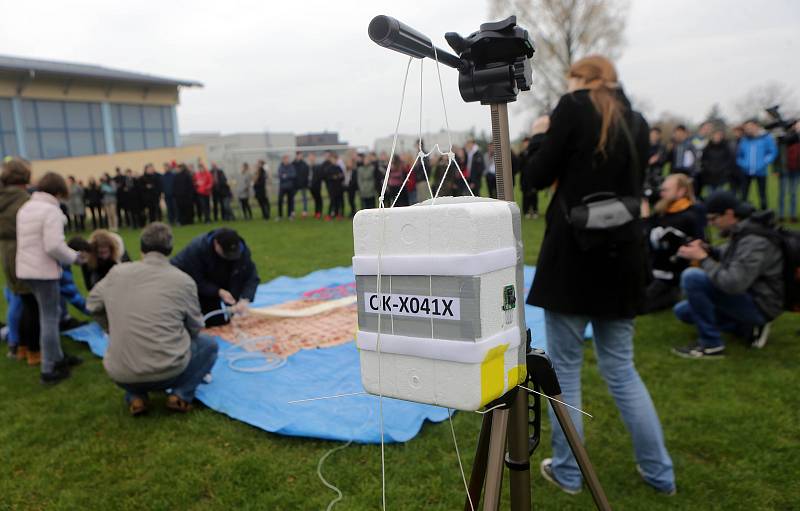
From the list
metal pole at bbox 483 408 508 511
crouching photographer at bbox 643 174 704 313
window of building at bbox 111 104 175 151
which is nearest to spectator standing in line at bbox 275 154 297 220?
crouching photographer at bbox 643 174 704 313

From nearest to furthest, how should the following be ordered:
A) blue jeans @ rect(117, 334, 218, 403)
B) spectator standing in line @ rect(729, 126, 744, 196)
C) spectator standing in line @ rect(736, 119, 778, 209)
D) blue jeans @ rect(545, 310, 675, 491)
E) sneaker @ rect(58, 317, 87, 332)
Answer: blue jeans @ rect(545, 310, 675, 491), blue jeans @ rect(117, 334, 218, 403), sneaker @ rect(58, 317, 87, 332), spectator standing in line @ rect(736, 119, 778, 209), spectator standing in line @ rect(729, 126, 744, 196)

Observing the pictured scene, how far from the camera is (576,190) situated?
225cm

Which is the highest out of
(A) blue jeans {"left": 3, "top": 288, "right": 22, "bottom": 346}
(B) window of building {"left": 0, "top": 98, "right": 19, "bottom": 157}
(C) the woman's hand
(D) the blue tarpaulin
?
(B) window of building {"left": 0, "top": 98, "right": 19, "bottom": 157}

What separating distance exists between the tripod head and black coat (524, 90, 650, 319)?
0.88 m

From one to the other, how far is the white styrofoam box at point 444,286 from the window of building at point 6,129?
2712cm

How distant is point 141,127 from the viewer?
90.7 feet

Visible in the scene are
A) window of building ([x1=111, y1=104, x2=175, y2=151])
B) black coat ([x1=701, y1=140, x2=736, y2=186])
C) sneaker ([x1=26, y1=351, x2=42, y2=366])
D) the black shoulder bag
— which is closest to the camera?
the black shoulder bag

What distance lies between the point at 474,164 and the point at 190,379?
9.52 metres

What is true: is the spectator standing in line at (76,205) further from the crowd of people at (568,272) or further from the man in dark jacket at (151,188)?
the crowd of people at (568,272)

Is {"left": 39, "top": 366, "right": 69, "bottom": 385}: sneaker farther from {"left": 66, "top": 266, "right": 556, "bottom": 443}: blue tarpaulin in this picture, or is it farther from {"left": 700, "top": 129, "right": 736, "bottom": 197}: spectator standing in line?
{"left": 700, "top": 129, "right": 736, "bottom": 197}: spectator standing in line

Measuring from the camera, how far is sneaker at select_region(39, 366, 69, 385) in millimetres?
4137

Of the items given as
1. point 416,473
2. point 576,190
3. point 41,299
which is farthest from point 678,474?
point 41,299

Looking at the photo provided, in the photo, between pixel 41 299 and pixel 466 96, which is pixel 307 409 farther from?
pixel 466 96

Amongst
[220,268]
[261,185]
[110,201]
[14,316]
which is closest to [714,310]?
[220,268]
